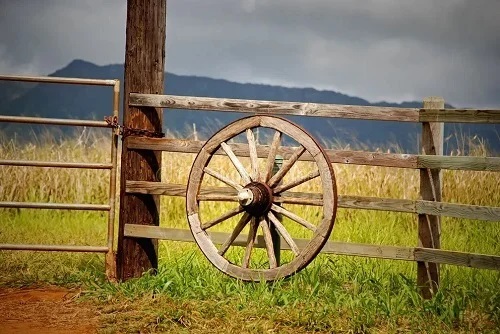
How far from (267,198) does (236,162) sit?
403 mm

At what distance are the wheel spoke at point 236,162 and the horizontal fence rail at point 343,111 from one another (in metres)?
0.32

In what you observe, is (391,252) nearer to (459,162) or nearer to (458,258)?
(458,258)

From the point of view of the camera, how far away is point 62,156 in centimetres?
1080

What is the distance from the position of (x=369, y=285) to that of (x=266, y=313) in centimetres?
114

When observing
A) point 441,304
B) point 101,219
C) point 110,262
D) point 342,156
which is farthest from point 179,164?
point 441,304

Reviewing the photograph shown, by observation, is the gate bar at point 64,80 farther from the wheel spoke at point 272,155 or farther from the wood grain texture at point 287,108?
the wheel spoke at point 272,155

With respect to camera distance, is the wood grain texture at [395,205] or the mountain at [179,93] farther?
the mountain at [179,93]

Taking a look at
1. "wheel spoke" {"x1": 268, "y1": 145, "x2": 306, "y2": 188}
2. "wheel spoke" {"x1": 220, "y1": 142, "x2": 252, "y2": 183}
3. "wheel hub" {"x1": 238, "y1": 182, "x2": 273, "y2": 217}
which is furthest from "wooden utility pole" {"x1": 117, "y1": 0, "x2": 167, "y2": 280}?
"wheel spoke" {"x1": 268, "y1": 145, "x2": 306, "y2": 188}

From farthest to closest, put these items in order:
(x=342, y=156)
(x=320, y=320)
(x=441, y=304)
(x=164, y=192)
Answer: (x=164, y=192) → (x=342, y=156) → (x=441, y=304) → (x=320, y=320)

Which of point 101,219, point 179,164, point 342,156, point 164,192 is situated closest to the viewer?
point 342,156

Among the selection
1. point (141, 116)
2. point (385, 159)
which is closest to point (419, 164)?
point (385, 159)

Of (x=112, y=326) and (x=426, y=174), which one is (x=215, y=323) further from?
(x=426, y=174)

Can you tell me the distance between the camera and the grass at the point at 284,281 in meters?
4.97

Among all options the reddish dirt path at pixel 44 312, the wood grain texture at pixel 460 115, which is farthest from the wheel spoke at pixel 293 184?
the reddish dirt path at pixel 44 312
